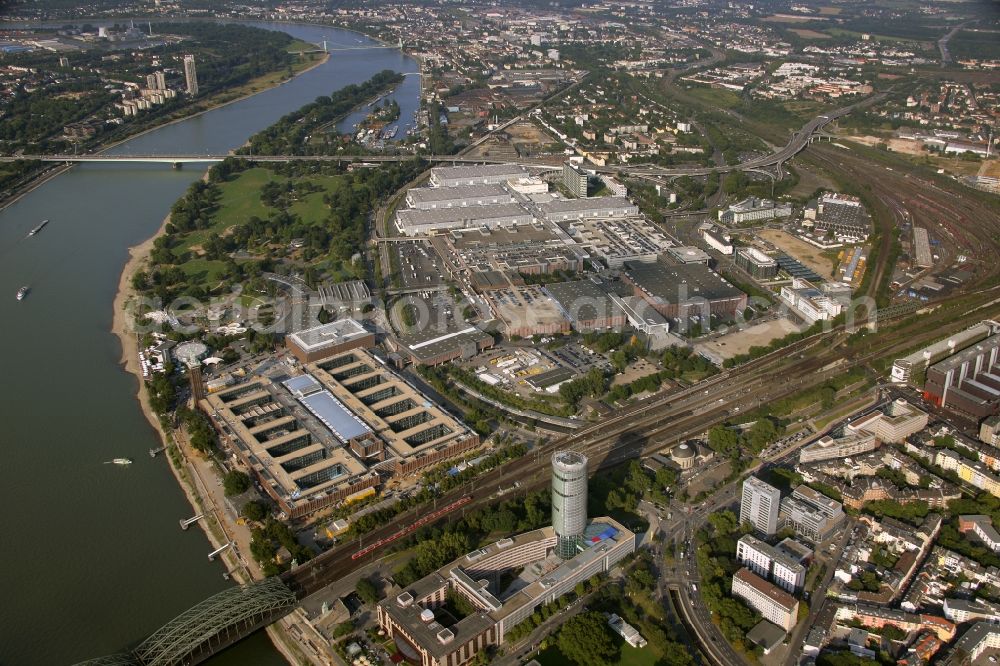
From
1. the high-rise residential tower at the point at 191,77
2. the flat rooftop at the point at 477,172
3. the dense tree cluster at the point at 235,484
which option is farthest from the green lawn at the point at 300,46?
the dense tree cluster at the point at 235,484

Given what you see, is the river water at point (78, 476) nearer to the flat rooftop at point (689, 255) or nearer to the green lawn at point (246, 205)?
the green lawn at point (246, 205)

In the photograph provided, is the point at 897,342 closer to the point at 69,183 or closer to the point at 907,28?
the point at 69,183

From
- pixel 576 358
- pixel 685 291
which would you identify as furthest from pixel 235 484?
pixel 685 291

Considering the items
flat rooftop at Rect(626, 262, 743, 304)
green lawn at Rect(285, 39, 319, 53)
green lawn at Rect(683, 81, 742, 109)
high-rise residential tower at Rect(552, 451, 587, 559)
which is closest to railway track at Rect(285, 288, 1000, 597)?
high-rise residential tower at Rect(552, 451, 587, 559)

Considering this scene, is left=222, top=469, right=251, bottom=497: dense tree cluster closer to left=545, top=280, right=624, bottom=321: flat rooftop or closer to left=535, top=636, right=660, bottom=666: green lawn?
left=535, top=636, right=660, bottom=666: green lawn

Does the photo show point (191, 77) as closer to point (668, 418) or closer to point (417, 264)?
point (417, 264)
